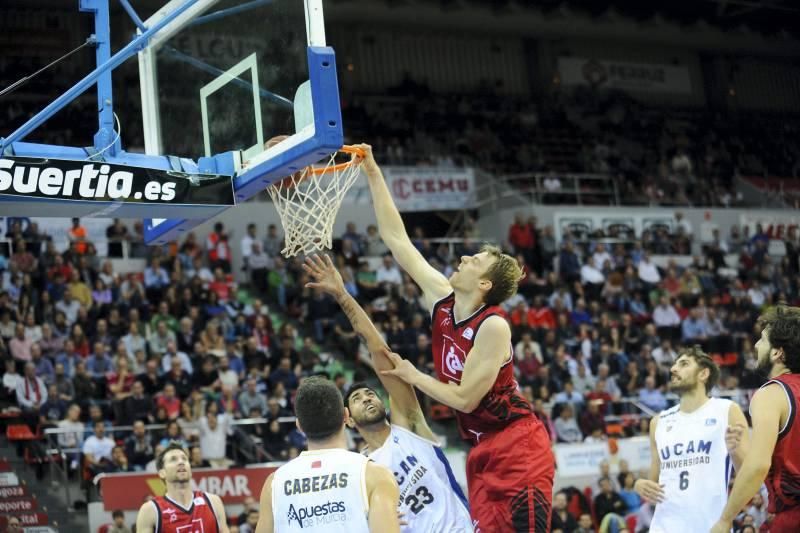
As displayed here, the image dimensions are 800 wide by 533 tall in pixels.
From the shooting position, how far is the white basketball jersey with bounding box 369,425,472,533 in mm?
6309

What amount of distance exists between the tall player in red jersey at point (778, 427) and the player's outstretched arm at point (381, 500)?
1886 millimetres

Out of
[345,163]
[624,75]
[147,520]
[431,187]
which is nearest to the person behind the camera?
[345,163]

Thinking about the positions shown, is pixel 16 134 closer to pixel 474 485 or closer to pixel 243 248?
pixel 474 485

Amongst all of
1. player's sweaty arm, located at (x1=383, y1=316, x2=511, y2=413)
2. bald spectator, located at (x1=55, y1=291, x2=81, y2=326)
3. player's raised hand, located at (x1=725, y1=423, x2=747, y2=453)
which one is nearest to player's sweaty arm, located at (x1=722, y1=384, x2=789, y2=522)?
player's sweaty arm, located at (x1=383, y1=316, x2=511, y2=413)

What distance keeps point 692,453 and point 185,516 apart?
3.57 metres

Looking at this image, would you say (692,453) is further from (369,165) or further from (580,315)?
(580,315)

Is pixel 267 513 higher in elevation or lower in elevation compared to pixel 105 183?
lower

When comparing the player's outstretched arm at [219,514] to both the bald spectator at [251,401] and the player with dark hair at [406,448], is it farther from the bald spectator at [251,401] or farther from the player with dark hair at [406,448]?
the bald spectator at [251,401]

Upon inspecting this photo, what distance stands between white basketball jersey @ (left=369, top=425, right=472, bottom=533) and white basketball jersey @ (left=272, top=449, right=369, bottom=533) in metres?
1.55

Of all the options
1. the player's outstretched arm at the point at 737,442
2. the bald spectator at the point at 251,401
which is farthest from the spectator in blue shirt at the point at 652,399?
the player's outstretched arm at the point at 737,442

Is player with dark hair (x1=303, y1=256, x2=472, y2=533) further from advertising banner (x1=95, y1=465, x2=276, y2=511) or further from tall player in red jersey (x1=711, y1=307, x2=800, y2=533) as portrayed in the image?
advertising banner (x1=95, y1=465, x2=276, y2=511)

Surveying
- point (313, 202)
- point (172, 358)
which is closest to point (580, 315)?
point (172, 358)

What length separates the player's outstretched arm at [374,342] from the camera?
6133 millimetres

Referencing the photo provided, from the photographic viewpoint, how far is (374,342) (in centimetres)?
625
